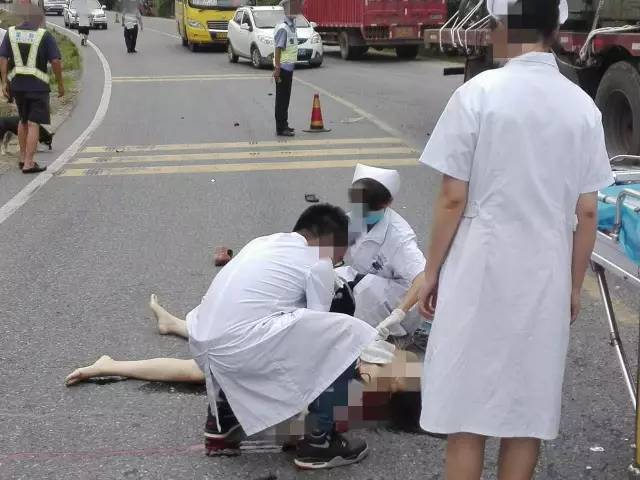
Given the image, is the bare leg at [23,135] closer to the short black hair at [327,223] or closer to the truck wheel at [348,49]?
the short black hair at [327,223]

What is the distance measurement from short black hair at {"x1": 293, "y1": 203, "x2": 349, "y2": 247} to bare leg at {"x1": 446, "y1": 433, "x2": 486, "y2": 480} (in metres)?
1.15

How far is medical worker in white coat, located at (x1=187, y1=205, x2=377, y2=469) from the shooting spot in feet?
12.0

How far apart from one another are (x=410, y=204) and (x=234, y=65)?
18.2 meters

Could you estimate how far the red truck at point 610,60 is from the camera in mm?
9133

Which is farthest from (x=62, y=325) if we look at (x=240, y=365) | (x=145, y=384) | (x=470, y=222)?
(x=470, y=222)

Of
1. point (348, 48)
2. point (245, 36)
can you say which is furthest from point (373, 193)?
point (348, 48)

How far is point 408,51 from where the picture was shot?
27.0 m

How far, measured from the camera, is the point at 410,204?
8.43 metres

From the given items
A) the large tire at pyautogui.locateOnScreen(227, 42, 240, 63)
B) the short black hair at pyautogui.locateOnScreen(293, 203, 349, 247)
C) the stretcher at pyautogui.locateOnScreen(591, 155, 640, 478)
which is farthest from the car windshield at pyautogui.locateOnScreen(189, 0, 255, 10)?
the stretcher at pyautogui.locateOnScreen(591, 155, 640, 478)

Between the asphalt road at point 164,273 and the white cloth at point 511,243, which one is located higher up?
the white cloth at point 511,243

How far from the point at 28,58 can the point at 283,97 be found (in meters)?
3.82

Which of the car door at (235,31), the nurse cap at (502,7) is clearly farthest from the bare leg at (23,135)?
the car door at (235,31)

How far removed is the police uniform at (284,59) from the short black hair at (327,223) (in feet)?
29.0

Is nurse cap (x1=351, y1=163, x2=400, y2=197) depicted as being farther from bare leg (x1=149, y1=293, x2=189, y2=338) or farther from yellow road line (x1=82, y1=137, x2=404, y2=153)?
yellow road line (x1=82, y1=137, x2=404, y2=153)
